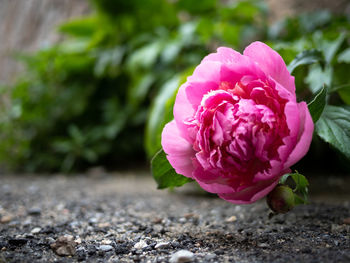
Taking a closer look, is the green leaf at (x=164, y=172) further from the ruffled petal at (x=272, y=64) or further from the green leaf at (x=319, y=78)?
the green leaf at (x=319, y=78)

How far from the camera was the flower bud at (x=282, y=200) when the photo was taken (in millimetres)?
565

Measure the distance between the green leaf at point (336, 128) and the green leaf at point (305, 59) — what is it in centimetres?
11

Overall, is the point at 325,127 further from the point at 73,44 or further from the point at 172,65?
the point at 73,44

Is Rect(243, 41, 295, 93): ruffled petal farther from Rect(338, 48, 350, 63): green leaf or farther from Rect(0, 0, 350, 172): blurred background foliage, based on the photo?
Rect(0, 0, 350, 172): blurred background foliage

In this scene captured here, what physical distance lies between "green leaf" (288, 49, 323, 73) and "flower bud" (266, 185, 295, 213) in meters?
0.29

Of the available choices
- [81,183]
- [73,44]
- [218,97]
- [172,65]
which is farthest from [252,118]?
[73,44]

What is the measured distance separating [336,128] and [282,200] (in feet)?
0.62

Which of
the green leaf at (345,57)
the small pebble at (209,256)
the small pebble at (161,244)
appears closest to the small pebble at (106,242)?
the small pebble at (161,244)

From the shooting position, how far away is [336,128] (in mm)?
639

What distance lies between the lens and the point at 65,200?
1.19 m

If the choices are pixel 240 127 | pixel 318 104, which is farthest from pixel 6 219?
pixel 318 104

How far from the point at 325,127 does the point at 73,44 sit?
194 cm

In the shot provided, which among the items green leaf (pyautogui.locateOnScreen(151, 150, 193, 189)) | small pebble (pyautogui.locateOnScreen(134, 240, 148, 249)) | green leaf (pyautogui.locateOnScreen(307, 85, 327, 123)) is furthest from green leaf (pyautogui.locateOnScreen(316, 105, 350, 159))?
small pebble (pyautogui.locateOnScreen(134, 240, 148, 249))

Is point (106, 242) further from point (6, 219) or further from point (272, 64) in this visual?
point (272, 64)
